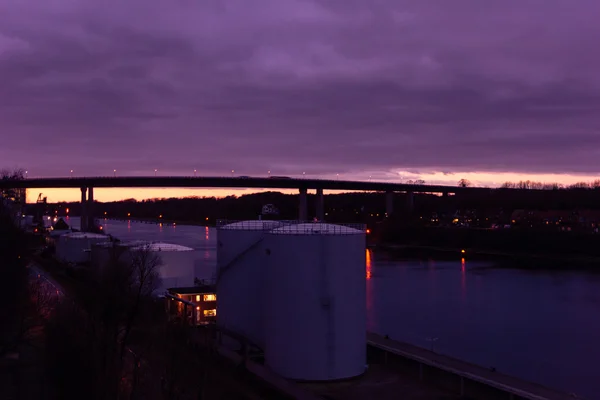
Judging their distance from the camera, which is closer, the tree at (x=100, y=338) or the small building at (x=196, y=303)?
the tree at (x=100, y=338)

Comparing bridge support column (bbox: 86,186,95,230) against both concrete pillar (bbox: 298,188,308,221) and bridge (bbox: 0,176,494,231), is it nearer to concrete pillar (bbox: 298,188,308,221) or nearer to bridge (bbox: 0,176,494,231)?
bridge (bbox: 0,176,494,231)

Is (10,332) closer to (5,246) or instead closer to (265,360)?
(5,246)

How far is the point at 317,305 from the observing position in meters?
7.67

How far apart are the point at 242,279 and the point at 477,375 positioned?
12.7 feet

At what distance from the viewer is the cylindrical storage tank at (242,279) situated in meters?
9.43

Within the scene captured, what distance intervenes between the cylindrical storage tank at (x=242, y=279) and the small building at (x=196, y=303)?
36.6 inches

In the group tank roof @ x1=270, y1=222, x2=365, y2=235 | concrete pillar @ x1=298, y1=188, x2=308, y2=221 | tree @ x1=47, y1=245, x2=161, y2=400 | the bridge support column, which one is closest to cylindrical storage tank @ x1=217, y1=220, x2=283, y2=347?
tank roof @ x1=270, y1=222, x2=365, y2=235

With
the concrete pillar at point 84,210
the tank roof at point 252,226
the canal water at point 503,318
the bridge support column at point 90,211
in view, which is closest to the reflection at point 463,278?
the canal water at point 503,318

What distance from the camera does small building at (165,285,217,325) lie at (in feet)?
35.9

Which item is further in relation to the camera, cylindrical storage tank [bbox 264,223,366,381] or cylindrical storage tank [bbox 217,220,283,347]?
cylindrical storage tank [bbox 217,220,283,347]

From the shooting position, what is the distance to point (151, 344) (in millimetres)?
7797

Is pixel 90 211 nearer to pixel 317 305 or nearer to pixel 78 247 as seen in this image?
pixel 78 247

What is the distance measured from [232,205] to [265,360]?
4917cm

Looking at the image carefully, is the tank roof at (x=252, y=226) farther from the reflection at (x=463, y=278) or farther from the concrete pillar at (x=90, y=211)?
the concrete pillar at (x=90, y=211)
